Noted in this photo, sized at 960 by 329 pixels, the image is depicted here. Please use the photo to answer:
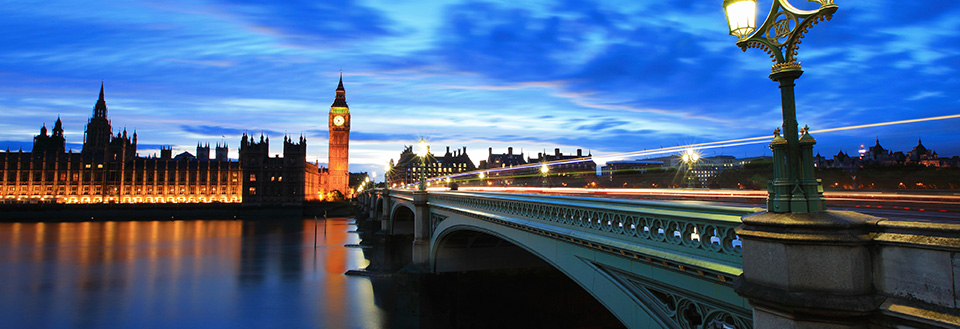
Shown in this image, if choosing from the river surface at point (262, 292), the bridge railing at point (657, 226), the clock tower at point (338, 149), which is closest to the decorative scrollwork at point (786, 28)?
the bridge railing at point (657, 226)

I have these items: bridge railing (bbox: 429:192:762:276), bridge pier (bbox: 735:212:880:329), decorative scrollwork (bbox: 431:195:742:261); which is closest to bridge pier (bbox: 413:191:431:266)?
decorative scrollwork (bbox: 431:195:742:261)

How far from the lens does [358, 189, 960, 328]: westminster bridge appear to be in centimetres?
398

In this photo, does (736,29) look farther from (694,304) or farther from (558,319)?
(558,319)

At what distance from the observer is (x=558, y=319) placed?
27.5 m

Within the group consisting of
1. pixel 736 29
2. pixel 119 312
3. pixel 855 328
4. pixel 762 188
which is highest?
pixel 736 29

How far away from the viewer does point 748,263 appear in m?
4.82

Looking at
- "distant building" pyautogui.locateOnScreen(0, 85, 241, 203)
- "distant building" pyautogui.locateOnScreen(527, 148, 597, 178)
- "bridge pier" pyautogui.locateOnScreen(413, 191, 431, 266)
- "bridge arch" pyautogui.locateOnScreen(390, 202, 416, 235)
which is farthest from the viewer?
"distant building" pyautogui.locateOnScreen(0, 85, 241, 203)

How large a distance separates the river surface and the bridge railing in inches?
616

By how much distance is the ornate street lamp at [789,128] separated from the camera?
455 cm

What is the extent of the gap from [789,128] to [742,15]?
1.14 meters

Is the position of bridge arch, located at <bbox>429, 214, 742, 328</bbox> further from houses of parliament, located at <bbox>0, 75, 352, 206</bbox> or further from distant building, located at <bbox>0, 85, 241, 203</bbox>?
distant building, located at <bbox>0, 85, 241, 203</bbox>

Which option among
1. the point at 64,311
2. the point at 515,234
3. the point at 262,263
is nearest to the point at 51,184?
the point at 262,263

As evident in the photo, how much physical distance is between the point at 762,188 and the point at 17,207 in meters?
137

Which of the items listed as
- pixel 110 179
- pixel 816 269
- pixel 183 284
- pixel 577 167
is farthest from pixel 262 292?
pixel 110 179
